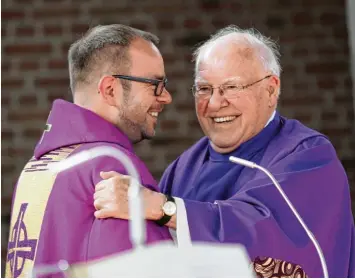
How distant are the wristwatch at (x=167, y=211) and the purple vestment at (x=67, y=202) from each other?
0.07 feet

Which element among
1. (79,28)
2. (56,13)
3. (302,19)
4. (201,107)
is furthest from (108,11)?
(201,107)

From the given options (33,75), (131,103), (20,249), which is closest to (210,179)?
(131,103)

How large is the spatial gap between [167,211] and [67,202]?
30 cm

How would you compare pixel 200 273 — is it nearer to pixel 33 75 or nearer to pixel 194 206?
pixel 194 206

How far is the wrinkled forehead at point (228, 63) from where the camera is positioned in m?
3.33

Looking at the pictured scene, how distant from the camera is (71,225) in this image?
2625 mm

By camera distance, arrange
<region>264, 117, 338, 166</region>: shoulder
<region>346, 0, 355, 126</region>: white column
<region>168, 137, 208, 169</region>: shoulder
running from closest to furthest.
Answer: <region>264, 117, 338, 166</region>: shoulder → <region>168, 137, 208, 169</region>: shoulder → <region>346, 0, 355, 126</region>: white column

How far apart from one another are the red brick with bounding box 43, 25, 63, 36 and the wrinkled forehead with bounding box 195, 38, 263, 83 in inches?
68.0

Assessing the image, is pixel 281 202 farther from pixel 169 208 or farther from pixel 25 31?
pixel 25 31

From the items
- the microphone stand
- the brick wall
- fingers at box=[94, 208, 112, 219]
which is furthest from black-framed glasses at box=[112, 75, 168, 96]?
the brick wall

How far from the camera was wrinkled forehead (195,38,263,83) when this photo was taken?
3330mm

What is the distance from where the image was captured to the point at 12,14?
499 cm

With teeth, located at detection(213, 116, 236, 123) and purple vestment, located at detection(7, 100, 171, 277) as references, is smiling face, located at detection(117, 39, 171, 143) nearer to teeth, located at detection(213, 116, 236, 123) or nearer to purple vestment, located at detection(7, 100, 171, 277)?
purple vestment, located at detection(7, 100, 171, 277)

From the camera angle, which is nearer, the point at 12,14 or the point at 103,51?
the point at 103,51
